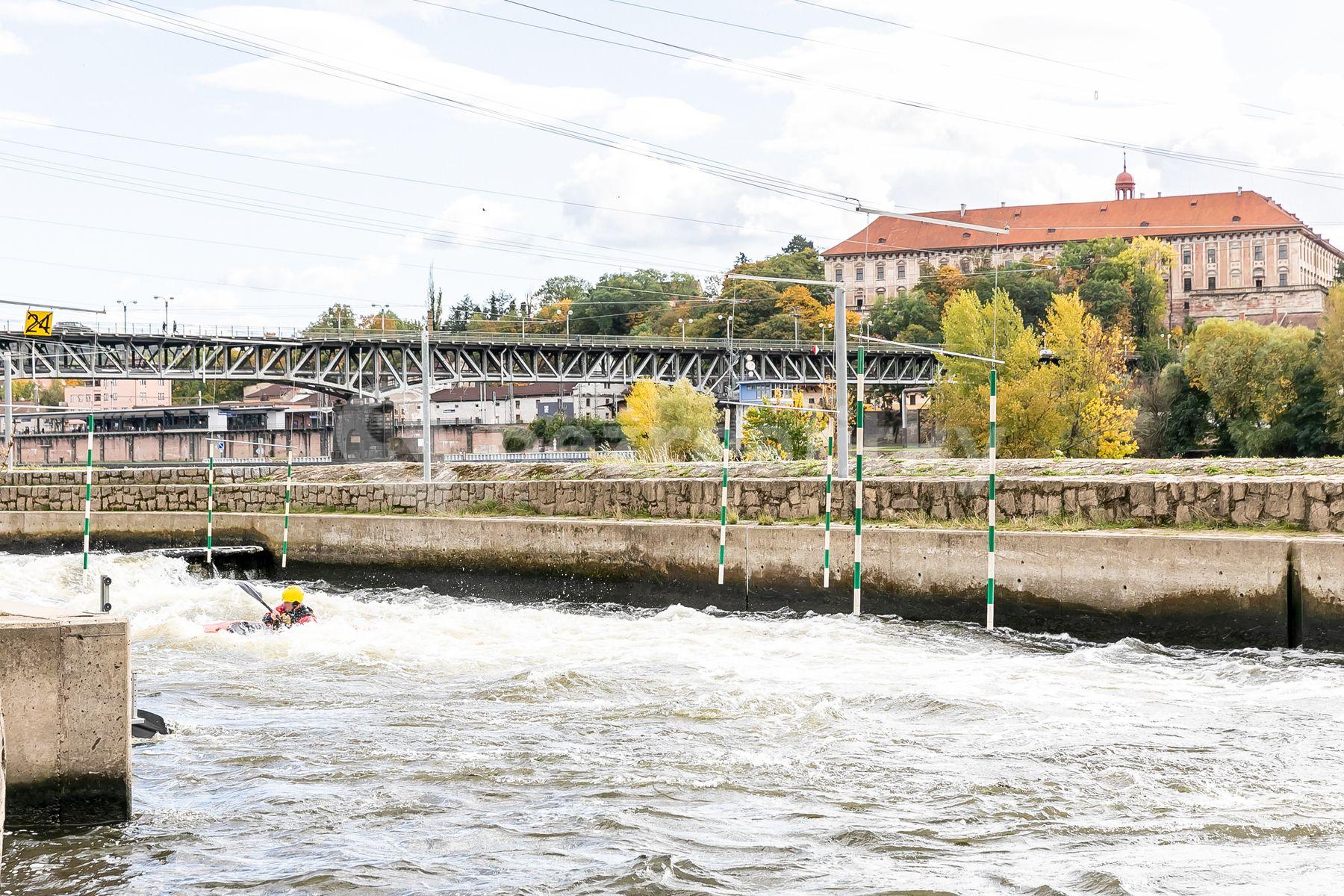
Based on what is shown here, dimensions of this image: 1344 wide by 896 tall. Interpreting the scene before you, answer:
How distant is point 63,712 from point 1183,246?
16676 cm

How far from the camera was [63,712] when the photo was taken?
767 centimetres

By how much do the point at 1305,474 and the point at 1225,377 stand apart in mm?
64622

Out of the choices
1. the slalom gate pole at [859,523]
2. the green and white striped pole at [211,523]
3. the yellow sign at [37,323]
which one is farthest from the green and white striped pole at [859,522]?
the yellow sign at [37,323]

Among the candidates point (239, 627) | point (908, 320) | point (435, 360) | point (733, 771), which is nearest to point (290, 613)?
point (239, 627)

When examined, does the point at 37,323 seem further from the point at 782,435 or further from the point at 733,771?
the point at 733,771

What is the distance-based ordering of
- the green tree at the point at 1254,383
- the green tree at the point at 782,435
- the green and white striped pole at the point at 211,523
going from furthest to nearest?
1. the green tree at the point at 1254,383
2. the green tree at the point at 782,435
3. the green and white striped pole at the point at 211,523

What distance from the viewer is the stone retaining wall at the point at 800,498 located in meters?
15.1

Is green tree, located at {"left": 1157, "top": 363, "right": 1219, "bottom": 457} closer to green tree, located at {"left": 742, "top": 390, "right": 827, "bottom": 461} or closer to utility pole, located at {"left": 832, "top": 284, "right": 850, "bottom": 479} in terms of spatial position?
Answer: green tree, located at {"left": 742, "top": 390, "right": 827, "bottom": 461}

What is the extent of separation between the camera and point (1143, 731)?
33.7ft

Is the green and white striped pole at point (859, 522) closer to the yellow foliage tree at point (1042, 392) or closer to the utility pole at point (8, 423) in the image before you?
the utility pole at point (8, 423)

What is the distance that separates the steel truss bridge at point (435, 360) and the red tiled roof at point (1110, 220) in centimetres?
5136

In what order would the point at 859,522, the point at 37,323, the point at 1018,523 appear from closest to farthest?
the point at 859,522, the point at 1018,523, the point at 37,323

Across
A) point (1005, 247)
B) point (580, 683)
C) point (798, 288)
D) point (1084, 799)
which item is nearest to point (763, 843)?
point (1084, 799)

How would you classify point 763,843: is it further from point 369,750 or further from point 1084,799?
point 369,750
